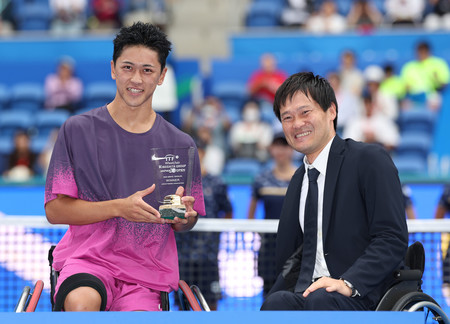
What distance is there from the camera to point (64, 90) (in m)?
12.1

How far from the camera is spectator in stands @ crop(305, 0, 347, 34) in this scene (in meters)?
13.3

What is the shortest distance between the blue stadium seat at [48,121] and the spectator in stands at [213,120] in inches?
75.7

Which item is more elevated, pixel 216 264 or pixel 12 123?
pixel 12 123

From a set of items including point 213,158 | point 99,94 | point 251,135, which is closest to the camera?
point 213,158

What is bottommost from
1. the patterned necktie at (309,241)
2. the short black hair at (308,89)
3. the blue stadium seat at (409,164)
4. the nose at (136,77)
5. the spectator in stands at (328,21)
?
the blue stadium seat at (409,164)

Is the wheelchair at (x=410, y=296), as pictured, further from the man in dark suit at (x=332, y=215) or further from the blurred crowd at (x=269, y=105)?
the blurred crowd at (x=269, y=105)

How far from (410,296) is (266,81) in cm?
866

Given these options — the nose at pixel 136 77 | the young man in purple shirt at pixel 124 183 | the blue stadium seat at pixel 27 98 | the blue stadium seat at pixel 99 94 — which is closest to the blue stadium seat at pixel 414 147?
the blue stadium seat at pixel 99 94

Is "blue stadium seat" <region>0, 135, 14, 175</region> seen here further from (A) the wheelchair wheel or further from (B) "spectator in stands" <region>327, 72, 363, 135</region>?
(A) the wheelchair wheel

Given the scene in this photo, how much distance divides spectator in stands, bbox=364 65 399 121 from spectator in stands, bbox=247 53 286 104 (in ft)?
4.15

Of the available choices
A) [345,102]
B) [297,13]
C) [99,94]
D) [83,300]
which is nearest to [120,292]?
[83,300]

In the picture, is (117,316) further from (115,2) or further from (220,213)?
(115,2)

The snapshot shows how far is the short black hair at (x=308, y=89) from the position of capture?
356 centimetres

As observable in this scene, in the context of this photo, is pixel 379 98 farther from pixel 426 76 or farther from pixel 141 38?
pixel 141 38
